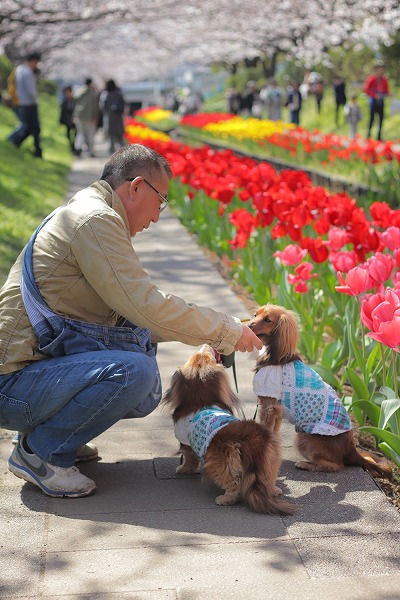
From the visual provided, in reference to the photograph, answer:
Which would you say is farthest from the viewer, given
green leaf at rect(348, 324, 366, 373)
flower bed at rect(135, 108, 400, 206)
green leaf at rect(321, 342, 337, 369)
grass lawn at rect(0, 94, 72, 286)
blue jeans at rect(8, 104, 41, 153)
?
blue jeans at rect(8, 104, 41, 153)

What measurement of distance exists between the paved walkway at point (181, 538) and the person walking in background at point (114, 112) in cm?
1809

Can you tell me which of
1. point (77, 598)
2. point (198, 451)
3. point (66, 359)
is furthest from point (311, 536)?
point (66, 359)

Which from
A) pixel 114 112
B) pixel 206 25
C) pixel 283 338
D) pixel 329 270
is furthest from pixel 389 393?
pixel 206 25

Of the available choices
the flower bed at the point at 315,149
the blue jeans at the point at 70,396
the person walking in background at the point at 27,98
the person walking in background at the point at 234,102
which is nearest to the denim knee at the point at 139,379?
the blue jeans at the point at 70,396

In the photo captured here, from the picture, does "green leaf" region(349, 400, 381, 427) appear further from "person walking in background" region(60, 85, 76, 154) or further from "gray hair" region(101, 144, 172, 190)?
"person walking in background" region(60, 85, 76, 154)

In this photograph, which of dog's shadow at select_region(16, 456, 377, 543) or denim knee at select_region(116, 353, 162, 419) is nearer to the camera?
dog's shadow at select_region(16, 456, 377, 543)

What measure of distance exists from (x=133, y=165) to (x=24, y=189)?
1032 centimetres

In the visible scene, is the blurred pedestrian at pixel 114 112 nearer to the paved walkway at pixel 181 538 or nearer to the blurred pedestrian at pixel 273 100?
the blurred pedestrian at pixel 273 100

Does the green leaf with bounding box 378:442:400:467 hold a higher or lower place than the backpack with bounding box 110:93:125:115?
higher

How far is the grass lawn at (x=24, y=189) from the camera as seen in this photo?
9.57m

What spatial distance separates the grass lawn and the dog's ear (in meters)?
4.05

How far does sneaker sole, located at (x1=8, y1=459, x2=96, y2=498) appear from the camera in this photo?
3.55 m

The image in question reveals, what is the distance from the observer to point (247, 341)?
11.5 ft

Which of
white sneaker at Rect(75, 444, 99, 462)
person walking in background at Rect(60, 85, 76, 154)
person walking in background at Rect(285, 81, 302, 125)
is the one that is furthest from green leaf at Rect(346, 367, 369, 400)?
person walking in background at Rect(285, 81, 302, 125)
